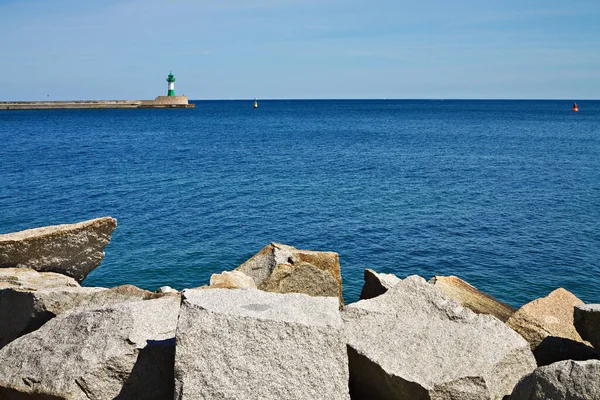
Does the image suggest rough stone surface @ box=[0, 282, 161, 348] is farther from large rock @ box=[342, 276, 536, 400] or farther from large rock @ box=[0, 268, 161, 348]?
large rock @ box=[342, 276, 536, 400]

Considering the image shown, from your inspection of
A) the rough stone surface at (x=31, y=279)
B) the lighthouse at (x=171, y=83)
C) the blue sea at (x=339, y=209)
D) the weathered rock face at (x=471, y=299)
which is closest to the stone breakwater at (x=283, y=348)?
the rough stone surface at (x=31, y=279)

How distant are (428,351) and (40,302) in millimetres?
4723

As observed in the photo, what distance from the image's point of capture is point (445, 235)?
73.9 feet

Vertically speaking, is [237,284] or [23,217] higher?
[237,284]

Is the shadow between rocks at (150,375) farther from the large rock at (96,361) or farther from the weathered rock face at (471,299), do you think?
the weathered rock face at (471,299)

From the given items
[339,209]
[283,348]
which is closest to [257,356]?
[283,348]

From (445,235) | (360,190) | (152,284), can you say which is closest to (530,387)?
(152,284)

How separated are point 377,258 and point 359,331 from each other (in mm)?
12877

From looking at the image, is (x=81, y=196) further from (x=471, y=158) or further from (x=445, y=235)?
(x=471, y=158)

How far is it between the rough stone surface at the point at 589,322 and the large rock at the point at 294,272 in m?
3.63

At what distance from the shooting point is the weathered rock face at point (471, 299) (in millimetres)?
9453

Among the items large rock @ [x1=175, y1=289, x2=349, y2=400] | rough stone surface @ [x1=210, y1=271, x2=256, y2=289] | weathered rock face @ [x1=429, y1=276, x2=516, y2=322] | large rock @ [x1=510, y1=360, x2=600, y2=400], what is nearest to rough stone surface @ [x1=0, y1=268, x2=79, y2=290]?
rough stone surface @ [x1=210, y1=271, x2=256, y2=289]

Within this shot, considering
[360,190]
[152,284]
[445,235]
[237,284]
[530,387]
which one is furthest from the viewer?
[360,190]

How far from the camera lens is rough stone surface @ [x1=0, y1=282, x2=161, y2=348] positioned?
25.9ft
